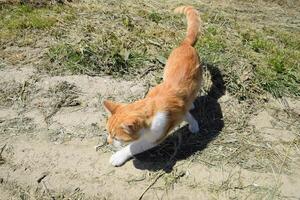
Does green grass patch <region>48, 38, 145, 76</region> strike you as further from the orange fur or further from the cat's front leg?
the cat's front leg

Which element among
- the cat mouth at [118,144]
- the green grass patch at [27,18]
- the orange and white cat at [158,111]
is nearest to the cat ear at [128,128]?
the orange and white cat at [158,111]

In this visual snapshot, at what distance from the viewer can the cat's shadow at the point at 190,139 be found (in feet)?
14.3

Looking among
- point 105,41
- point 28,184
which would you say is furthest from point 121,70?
point 28,184

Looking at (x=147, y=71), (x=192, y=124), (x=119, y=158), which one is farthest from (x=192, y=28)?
(x=119, y=158)

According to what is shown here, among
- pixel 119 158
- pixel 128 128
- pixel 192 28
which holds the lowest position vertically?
pixel 119 158

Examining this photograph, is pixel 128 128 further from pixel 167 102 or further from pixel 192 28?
pixel 192 28

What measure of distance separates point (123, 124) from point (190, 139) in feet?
3.47

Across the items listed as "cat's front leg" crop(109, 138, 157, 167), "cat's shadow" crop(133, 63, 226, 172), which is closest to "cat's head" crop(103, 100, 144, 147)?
"cat's front leg" crop(109, 138, 157, 167)

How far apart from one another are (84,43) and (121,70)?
74 cm

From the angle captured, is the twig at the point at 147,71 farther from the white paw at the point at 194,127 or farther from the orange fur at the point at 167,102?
the white paw at the point at 194,127

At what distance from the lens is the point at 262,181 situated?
418cm

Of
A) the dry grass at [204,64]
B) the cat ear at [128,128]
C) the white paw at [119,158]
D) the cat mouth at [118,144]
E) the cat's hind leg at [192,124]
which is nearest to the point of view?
the cat ear at [128,128]

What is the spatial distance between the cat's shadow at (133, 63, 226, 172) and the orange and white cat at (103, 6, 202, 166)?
108 mm

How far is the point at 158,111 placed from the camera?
4102 millimetres
